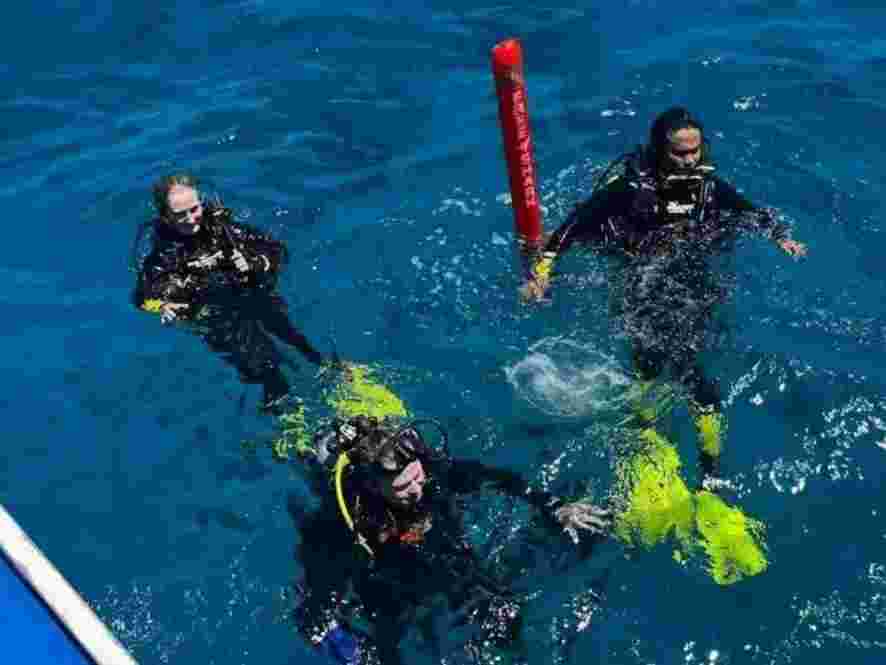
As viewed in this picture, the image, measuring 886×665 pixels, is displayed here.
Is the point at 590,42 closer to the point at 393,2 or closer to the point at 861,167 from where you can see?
the point at 393,2

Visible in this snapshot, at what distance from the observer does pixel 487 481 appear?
230 inches

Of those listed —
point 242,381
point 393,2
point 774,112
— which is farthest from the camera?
point 393,2

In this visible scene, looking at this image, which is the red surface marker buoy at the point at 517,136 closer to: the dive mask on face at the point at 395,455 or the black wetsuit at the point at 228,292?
the black wetsuit at the point at 228,292

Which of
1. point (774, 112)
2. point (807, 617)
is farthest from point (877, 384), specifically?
point (774, 112)

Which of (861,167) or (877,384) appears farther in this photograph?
(861,167)

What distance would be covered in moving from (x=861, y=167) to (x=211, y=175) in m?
5.90

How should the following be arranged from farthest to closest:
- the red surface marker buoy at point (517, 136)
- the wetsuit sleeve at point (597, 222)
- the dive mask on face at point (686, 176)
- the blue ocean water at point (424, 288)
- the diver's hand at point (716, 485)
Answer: the wetsuit sleeve at point (597, 222), the dive mask on face at point (686, 176), the red surface marker buoy at point (517, 136), the diver's hand at point (716, 485), the blue ocean water at point (424, 288)

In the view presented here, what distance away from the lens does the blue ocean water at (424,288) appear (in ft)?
20.5

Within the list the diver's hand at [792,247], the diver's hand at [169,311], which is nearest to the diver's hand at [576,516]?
the diver's hand at [792,247]

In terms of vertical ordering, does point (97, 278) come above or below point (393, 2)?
below

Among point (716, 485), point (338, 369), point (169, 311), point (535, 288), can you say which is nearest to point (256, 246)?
point (169, 311)

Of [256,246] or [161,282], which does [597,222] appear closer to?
[256,246]

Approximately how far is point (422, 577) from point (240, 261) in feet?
9.96

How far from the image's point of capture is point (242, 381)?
784 centimetres
